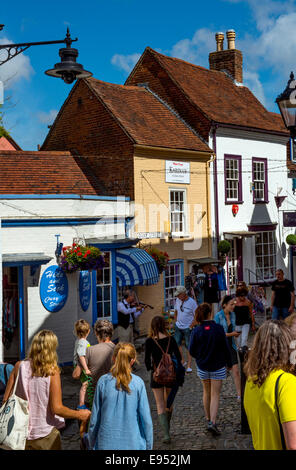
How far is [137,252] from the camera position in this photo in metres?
15.3

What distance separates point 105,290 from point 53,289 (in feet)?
6.56

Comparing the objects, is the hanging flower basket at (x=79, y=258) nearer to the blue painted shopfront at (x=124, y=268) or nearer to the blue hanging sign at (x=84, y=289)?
the blue hanging sign at (x=84, y=289)

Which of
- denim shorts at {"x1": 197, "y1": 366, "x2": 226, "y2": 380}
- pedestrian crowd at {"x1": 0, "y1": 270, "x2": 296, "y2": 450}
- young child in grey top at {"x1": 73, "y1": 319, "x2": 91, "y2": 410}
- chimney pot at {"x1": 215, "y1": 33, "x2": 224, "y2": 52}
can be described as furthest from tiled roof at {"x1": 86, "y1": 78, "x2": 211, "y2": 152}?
denim shorts at {"x1": 197, "y1": 366, "x2": 226, "y2": 380}

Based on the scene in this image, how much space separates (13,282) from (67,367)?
2.43 m

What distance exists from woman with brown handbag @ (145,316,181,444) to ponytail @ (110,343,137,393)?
2.28m

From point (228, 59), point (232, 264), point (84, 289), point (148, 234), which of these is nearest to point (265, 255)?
point (232, 264)

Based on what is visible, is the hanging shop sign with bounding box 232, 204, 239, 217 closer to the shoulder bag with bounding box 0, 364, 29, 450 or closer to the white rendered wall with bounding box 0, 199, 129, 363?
the white rendered wall with bounding box 0, 199, 129, 363

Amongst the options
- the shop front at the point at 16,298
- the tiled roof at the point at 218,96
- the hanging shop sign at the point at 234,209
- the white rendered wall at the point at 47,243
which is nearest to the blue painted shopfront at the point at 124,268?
the white rendered wall at the point at 47,243

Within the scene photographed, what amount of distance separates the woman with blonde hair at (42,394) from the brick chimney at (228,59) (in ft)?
71.2

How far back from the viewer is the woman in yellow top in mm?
3529

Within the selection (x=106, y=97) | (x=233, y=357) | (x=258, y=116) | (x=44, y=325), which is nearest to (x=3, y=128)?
(x=106, y=97)

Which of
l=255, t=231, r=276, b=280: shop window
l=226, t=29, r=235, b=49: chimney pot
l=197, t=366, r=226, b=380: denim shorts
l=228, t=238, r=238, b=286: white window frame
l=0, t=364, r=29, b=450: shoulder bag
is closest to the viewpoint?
l=0, t=364, r=29, b=450: shoulder bag

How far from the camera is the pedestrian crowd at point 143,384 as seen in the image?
3.69 m

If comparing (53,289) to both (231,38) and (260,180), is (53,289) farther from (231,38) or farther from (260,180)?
(231,38)
